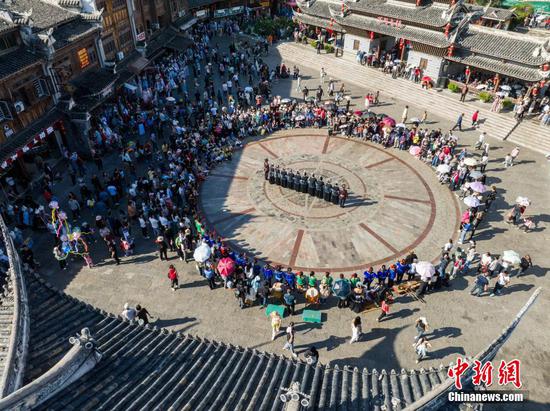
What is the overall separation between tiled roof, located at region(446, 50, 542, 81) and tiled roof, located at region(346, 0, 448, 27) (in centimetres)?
409

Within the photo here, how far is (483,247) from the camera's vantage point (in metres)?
24.5

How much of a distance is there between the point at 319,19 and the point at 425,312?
159ft

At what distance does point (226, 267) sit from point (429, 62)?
36053mm

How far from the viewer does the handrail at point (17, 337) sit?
9141mm

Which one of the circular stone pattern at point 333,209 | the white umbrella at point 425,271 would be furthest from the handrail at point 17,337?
the white umbrella at point 425,271

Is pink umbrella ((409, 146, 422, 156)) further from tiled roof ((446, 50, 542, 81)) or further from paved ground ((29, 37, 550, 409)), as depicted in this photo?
tiled roof ((446, 50, 542, 81))

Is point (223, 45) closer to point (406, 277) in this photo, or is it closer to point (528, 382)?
point (406, 277)

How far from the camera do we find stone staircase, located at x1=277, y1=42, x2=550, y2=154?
118 feet

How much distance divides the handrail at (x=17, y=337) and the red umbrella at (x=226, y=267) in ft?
32.6

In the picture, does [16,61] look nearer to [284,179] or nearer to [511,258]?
[284,179]

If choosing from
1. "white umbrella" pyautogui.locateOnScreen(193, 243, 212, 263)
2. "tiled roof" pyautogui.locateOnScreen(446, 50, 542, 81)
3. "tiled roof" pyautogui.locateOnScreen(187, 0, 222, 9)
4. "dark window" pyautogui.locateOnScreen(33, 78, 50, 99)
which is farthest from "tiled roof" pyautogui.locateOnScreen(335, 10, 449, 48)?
"dark window" pyautogui.locateOnScreen(33, 78, 50, 99)

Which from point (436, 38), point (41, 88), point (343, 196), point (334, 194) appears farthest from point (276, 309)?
point (436, 38)

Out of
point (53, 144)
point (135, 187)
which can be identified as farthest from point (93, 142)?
point (135, 187)

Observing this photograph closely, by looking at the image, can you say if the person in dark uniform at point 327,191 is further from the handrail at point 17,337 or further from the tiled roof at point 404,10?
the tiled roof at point 404,10
